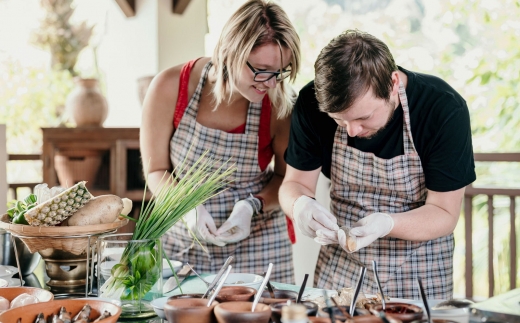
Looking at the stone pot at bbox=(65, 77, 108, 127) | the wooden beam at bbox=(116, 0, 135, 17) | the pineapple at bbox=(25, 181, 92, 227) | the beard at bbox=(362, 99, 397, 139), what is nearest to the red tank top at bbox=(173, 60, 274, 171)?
the beard at bbox=(362, 99, 397, 139)

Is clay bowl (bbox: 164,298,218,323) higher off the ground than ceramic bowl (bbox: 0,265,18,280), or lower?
higher

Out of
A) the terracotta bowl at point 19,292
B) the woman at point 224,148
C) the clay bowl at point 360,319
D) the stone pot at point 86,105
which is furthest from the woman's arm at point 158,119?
the stone pot at point 86,105

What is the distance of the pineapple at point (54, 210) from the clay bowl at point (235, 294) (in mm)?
476

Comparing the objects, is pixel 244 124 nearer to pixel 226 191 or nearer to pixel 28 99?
pixel 226 191

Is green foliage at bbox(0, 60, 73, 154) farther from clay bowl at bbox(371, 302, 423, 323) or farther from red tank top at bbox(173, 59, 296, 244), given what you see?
clay bowl at bbox(371, 302, 423, 323)

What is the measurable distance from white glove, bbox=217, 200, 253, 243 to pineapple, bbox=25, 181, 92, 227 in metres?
0.60

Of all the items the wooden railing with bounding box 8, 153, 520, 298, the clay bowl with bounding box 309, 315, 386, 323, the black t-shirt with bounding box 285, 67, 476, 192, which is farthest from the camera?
the wooden railing with bounding box 8, 153, 520, 298

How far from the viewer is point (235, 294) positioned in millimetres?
1122

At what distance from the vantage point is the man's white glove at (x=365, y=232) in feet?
5.18

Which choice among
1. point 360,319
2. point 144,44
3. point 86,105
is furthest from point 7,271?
point 144,44

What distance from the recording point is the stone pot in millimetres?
3434

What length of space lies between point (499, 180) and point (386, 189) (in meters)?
5.55

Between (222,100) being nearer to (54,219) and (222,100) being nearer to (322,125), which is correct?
(322,125)

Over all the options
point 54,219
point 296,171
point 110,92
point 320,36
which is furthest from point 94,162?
point 320,36
